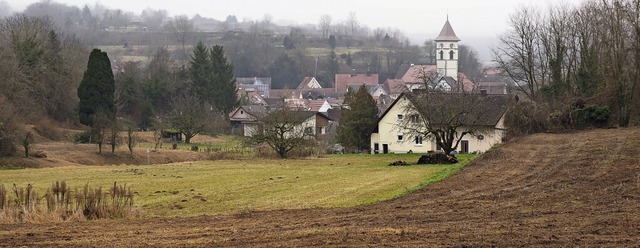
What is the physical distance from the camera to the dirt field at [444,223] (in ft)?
50.2

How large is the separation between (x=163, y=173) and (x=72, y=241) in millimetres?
24774

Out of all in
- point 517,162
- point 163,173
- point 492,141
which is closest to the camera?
point 517,162

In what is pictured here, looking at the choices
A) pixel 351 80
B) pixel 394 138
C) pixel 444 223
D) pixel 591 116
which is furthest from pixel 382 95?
pixel 444 223

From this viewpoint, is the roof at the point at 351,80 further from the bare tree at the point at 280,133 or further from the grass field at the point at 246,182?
the grass field at the point at 246,182

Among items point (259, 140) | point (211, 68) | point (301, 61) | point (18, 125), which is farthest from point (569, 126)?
point (301, 61)

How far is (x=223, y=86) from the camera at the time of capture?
99250mm

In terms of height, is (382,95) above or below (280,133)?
above

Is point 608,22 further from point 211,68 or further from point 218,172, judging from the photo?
point 211,68

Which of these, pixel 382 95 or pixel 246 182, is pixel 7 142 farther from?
pixel 382 95

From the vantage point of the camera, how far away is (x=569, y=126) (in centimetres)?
5112

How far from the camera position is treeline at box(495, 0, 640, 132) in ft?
166

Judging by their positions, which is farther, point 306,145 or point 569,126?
point 306,145

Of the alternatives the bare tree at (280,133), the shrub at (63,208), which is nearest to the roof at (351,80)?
the bare tree at (280,133)

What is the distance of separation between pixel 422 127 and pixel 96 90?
26603mm
